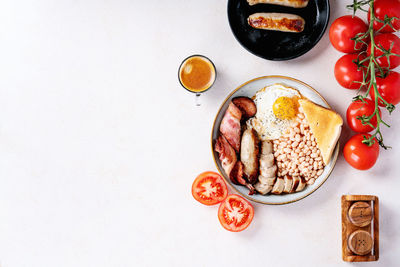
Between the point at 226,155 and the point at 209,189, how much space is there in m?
0.22

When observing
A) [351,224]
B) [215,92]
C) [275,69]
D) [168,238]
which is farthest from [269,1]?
[168,238]

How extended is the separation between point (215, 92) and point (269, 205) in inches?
28.1

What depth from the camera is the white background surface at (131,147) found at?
7.17 feet

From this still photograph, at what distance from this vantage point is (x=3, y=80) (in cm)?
230

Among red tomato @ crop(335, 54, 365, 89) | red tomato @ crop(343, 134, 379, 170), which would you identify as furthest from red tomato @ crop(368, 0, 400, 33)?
red tomato @ crop(343, 134, 379, 170)

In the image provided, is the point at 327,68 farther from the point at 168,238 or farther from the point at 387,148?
the point at 168,238

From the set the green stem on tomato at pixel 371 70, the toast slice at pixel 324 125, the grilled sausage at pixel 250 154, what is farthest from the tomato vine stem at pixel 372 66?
the grilled sausage at pixel 250 154

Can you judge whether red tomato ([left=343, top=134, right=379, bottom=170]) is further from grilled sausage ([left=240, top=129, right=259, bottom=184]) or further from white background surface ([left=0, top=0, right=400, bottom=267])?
grilled sausage ([left=240, top=129, right=259, bottom=184])

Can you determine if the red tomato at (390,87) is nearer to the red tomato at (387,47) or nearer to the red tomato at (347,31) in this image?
the red tomato at (387,47)

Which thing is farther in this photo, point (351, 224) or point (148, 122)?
point (148, 122)

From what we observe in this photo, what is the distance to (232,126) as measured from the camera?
208 centimetres

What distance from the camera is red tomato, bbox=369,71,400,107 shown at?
6.40 feet

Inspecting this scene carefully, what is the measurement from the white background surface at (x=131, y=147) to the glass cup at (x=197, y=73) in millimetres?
79

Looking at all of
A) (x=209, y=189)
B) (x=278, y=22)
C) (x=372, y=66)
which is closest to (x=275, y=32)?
(x=278, y=22)
